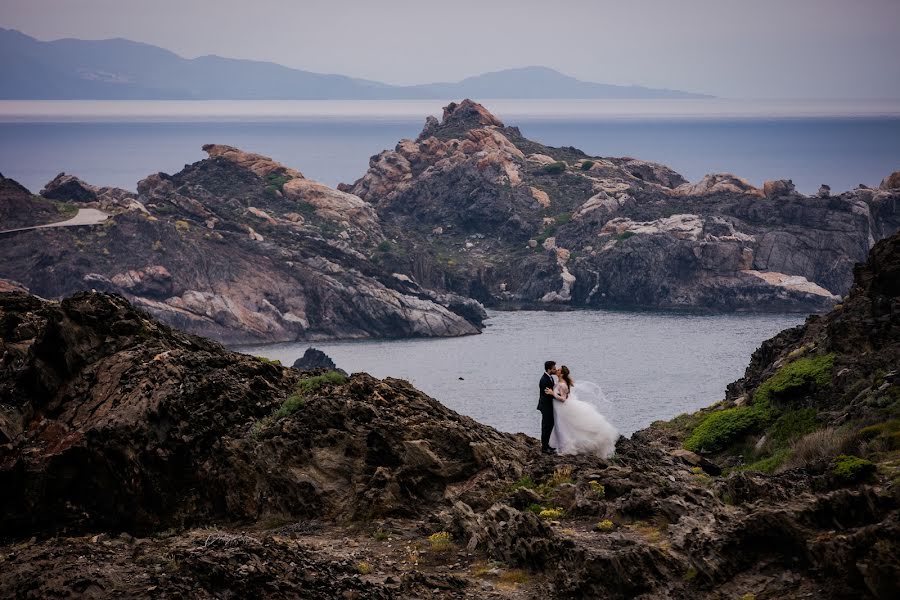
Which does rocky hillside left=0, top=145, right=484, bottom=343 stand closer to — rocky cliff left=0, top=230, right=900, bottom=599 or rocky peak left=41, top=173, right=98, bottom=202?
rocky peak left=41, top=173, right=98, bottom=202

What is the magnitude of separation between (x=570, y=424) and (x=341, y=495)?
6.63 meters

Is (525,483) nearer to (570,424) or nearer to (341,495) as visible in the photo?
(570,424)

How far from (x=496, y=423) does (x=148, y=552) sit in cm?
7604

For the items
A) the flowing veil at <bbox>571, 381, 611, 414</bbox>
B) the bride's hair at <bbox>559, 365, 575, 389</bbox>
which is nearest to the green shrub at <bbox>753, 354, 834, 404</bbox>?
the flowing veil at <bbox>571, 381, 611, 414</bbox>

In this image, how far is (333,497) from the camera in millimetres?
24359

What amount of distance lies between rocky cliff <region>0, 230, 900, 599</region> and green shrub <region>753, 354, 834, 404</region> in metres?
4.83

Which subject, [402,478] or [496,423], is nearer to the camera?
[402,478]

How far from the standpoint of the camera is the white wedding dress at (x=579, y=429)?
28062mm

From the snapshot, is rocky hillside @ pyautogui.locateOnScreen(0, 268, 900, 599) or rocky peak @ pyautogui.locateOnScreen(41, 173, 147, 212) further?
rocky peak @ pyautogui.locateOnScreen(41, 173, 147, 212)

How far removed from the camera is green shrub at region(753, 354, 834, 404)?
34.5 metres

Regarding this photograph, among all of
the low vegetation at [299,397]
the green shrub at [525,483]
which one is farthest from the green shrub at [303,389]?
the green shrub at [525,483]

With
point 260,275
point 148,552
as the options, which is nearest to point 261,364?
point 148,552

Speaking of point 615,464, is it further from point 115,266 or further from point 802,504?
point 115,266

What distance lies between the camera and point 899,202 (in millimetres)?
194000
